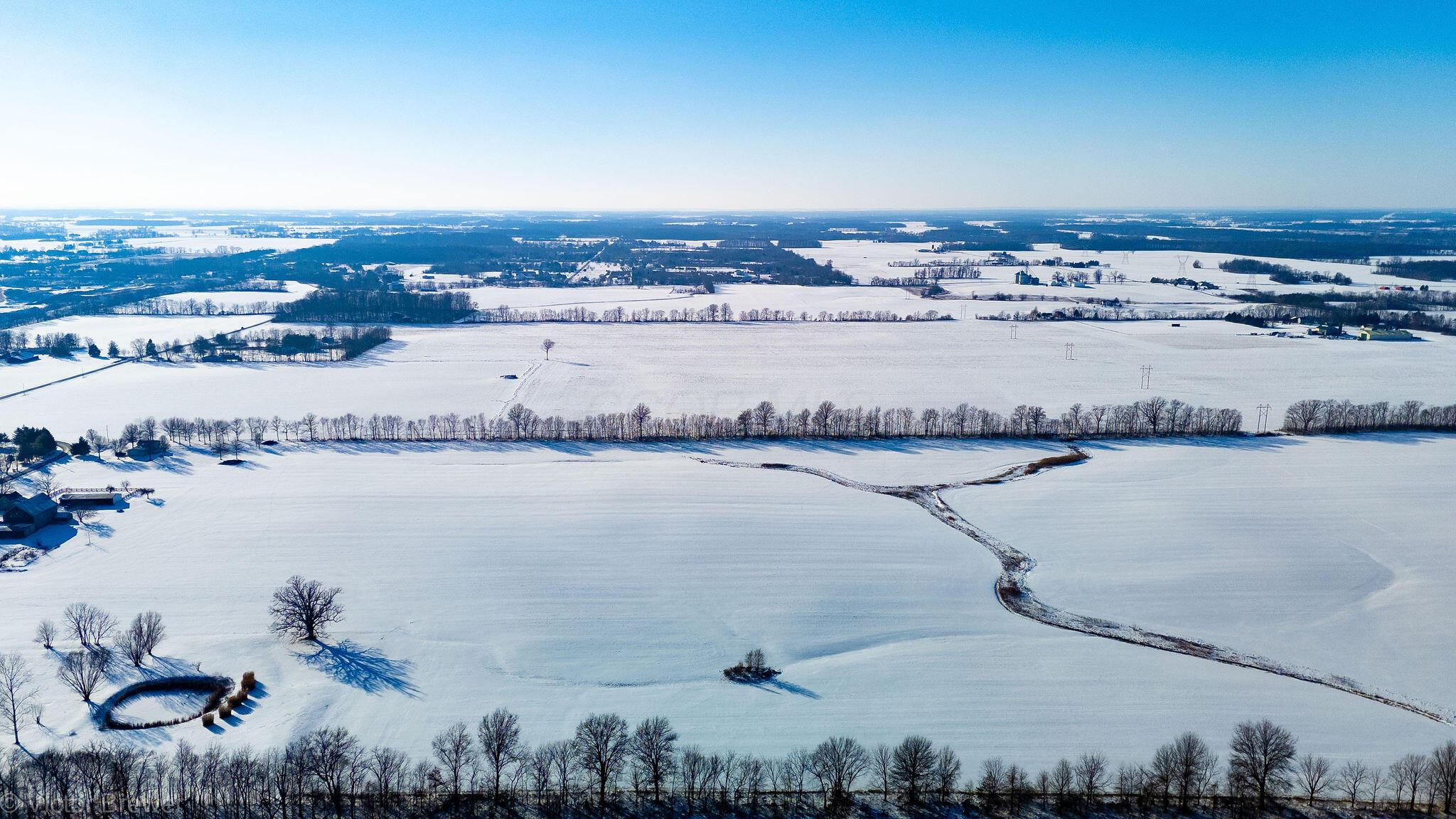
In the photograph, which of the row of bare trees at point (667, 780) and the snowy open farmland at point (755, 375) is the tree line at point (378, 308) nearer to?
the snowy open farmland at point (755, 375)

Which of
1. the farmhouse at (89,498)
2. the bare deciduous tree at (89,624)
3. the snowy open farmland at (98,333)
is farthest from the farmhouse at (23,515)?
the snowy open farmland at (98,333)

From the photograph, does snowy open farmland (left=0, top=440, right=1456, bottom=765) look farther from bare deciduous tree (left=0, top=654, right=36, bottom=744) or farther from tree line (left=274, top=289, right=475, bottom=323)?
tree line (left=274, top=289, right=475, bottom=323)

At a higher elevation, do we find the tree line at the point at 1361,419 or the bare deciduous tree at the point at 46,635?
the tree line at the point at 1361,419

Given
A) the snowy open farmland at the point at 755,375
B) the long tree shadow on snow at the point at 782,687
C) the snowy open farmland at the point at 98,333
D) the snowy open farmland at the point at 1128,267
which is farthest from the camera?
the snowy open farmland at the point at 1128,267

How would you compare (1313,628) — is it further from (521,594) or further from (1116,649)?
(521,594)

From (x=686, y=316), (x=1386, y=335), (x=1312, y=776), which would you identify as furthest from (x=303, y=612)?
(x=1386, y=335)

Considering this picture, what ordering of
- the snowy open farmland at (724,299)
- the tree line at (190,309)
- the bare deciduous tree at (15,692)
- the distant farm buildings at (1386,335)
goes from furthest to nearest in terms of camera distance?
the snowy open farmland at (724,299), the tree line at (190,309), the distant farm buildings at (1386,335), the bare deciduous tree at (15,692)

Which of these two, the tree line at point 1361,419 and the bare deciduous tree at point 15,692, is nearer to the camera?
the bare deciduous tree at point 15,692

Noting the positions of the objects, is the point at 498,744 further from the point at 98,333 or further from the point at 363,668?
the point at 98,333

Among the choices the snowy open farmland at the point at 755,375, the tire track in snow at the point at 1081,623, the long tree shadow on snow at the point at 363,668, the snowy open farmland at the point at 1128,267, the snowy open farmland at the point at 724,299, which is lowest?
the long tree shadow on snow at the point at 363,668
